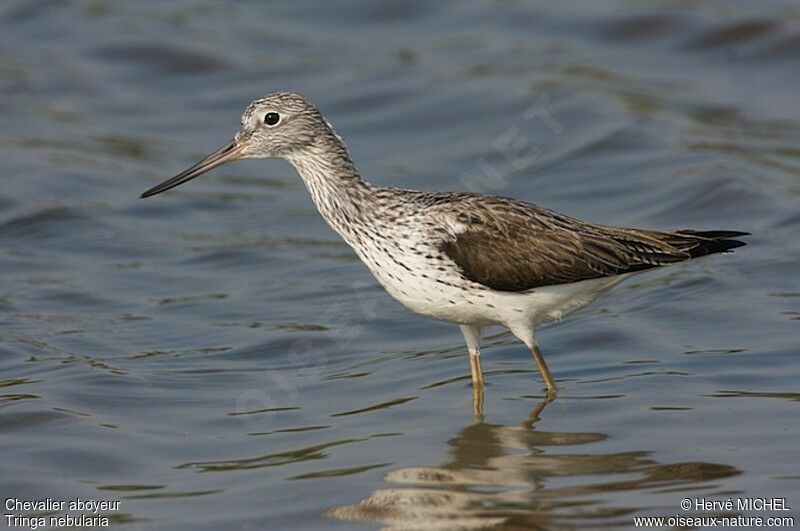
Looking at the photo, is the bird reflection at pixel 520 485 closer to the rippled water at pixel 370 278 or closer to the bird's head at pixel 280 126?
the rippled water at pixel 370 278

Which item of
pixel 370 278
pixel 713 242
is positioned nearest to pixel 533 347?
pixel 713 242

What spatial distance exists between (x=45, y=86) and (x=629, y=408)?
12.9 m

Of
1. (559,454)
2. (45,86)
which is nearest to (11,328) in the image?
(559,454)

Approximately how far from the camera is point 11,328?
1322 cm

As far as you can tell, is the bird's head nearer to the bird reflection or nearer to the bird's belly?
the bird's belly

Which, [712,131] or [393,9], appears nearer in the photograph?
[712,131]

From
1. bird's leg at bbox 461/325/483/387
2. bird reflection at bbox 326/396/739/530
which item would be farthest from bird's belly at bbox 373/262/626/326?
bird reflection at bbox 326/396/739/530

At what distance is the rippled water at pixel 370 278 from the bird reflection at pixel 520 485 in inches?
1.2

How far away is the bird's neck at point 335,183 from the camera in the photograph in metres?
10.8

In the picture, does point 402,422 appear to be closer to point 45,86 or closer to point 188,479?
point 188,479

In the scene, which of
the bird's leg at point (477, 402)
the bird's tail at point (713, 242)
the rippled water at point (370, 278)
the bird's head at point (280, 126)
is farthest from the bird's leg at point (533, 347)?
the bird's head at point (280, 126)

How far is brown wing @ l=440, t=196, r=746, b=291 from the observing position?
34.8 feet

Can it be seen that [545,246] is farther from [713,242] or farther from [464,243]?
[713,242]

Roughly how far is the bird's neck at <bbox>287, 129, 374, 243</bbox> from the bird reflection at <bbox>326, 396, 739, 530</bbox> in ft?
6.17
